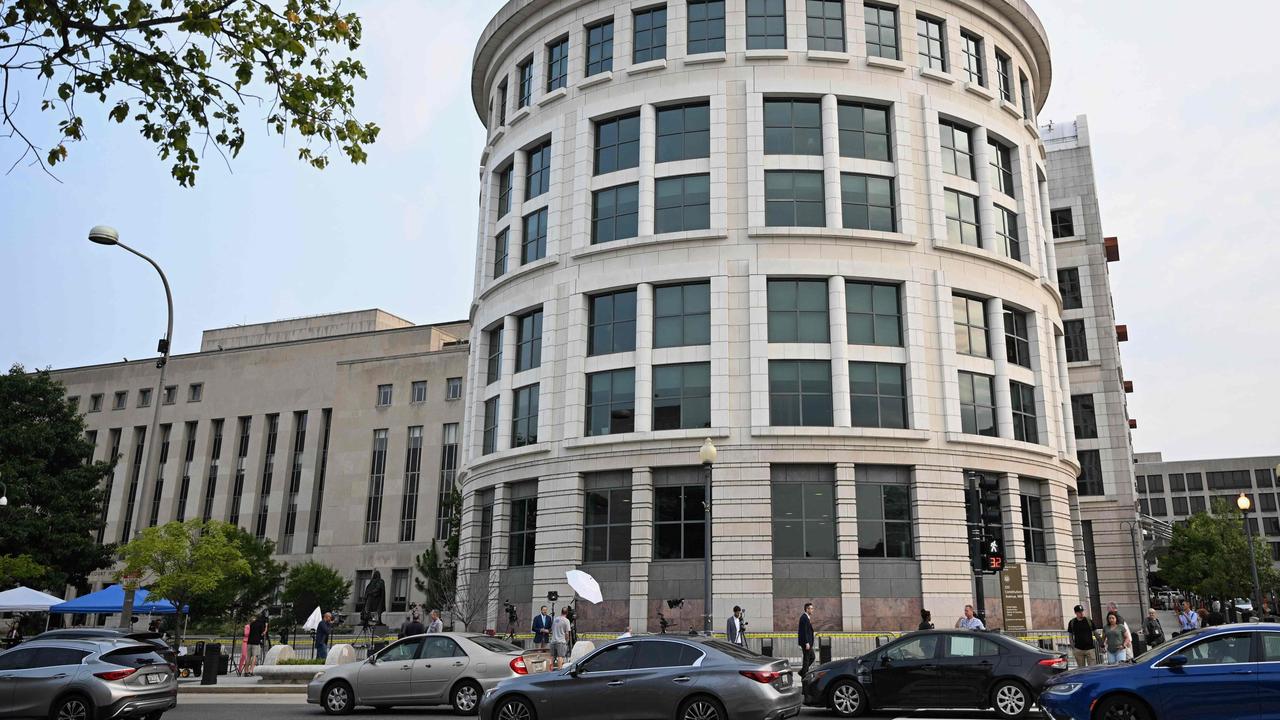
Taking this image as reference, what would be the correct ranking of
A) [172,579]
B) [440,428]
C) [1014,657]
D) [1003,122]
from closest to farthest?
1. [1014,657]
2. [172,579]
3. [1003,122]
4. [440,428]

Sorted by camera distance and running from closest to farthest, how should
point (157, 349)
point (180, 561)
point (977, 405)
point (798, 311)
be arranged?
point (157, 349) < point (180, 561) < point (798, 311) < point (977, 405)

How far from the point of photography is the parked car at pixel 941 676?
51.1 ft

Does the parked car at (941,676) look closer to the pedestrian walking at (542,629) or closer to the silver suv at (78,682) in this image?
the silver suv at (78,682)

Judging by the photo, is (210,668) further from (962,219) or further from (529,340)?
(962,219)

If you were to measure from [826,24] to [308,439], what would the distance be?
47.1 meters

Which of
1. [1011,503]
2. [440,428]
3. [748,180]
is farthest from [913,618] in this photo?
[440,428]

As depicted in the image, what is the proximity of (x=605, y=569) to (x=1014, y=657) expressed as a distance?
2116 cm

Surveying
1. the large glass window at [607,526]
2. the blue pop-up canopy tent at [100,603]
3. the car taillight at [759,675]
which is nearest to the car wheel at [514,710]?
the car taillight at [759,675]

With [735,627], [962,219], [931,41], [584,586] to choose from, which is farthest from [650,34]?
[735,627]

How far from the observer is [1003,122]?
42031 mm

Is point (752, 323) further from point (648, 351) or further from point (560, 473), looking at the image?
point (560, 473)

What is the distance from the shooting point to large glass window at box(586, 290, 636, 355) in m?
37.7

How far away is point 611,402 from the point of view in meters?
37.2

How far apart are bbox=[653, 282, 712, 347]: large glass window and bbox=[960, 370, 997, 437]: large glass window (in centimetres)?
1017
